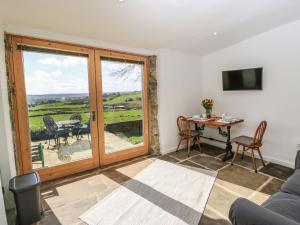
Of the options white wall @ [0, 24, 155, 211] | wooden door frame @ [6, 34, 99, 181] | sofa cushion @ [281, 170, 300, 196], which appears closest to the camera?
sofa cushion @ [281, 170, 300, 196]

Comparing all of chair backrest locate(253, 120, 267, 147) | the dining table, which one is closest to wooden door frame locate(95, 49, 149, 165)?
the dining table

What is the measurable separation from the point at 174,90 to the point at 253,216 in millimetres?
3231

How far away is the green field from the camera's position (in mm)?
2818

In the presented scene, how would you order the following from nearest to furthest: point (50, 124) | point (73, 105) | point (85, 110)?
point (50, 124) < point (73, 105) < point (85, 110)

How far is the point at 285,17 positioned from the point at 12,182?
14.2 ft

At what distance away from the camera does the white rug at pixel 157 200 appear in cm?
202

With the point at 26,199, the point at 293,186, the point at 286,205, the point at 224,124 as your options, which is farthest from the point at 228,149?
the point at 26,199

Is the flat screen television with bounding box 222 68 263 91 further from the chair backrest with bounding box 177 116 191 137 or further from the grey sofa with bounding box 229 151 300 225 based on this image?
the grey sofa with bounding box 229 151 300 225

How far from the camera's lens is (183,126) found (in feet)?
14.2

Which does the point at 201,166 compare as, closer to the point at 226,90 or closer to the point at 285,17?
the point at 226,90

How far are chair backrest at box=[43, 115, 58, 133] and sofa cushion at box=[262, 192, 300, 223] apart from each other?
9.80ft

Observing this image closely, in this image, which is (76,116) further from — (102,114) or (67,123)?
(102,114)

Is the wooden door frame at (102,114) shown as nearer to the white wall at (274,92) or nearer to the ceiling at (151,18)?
the ceiling at (151,18)

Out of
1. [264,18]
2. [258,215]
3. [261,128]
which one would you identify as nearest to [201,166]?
[261,128]
